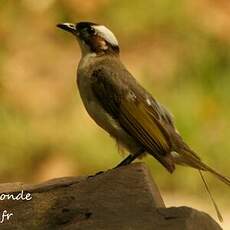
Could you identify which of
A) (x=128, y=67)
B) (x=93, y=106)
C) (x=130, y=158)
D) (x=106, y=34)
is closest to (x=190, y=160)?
(x=130, y=158)

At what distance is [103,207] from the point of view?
5098 mm

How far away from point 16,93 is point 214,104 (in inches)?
64.3

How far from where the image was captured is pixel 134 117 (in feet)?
19.4

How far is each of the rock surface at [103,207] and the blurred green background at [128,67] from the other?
2.84 metres

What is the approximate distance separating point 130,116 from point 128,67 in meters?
3.84

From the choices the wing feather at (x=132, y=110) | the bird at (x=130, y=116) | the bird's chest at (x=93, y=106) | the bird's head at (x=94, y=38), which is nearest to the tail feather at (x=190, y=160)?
the bird at (x=130, y=116)

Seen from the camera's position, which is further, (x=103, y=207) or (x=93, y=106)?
(x=93, y=106)

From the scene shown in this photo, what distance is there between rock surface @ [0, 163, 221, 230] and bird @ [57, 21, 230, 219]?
39 centimetres

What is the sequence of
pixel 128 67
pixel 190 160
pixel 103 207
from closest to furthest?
pixel 103 207 < pixel 190 160 < pixel 128 67

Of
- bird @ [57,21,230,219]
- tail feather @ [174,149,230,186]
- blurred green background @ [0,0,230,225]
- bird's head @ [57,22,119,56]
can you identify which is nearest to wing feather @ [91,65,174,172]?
bird @ [57,21,230,219]

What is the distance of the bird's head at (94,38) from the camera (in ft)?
20.8

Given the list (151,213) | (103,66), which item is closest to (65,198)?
(151,213)

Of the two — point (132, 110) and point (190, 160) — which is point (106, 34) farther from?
point (190, 160)

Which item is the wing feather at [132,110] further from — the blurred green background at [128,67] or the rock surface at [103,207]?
the blurred green background at [128,67]
